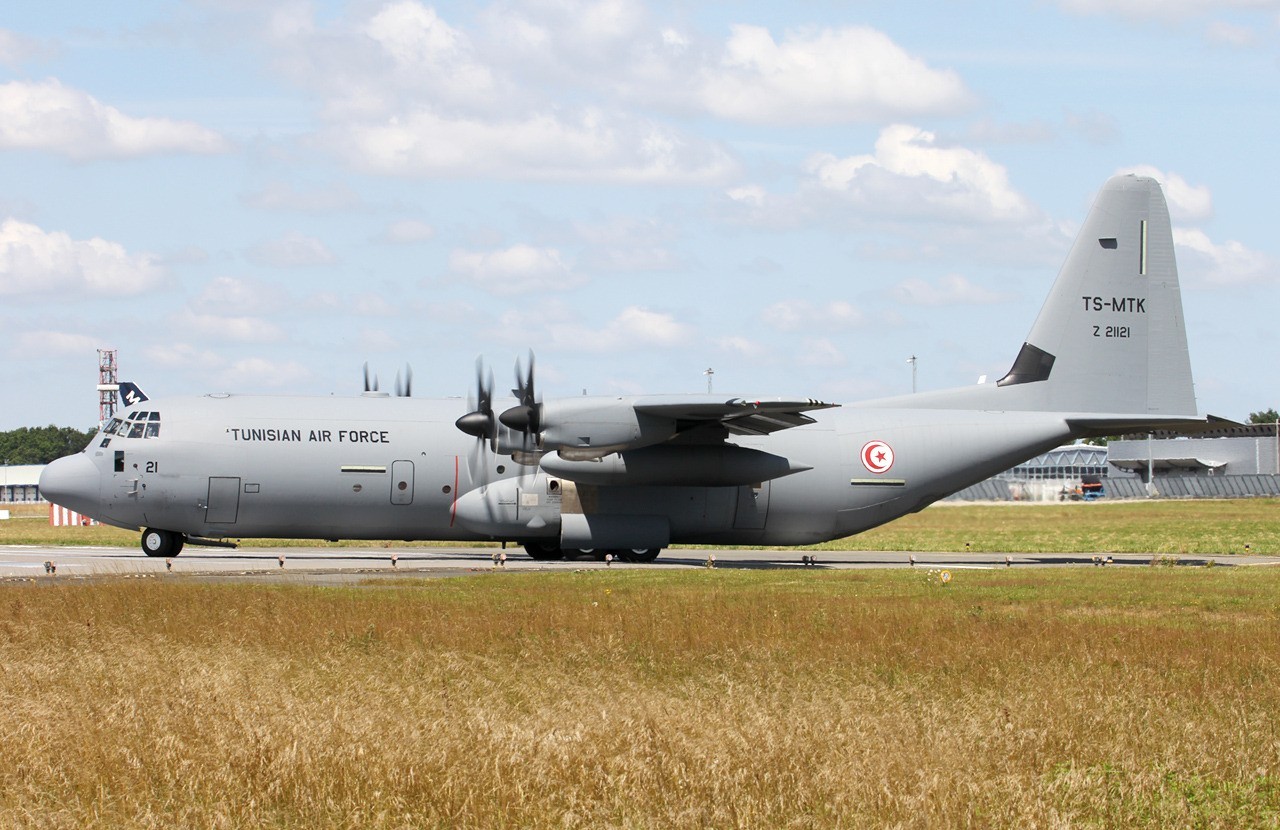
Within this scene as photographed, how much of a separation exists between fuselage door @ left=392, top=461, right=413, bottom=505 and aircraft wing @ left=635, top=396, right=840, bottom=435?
5635 millimetres

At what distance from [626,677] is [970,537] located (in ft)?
124

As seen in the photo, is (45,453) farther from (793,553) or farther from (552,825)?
(552,825)

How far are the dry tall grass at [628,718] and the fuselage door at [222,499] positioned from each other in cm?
1167

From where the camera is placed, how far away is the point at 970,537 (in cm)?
4847

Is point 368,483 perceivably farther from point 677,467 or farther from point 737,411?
point 737,411

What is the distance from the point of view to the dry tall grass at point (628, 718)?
824cm

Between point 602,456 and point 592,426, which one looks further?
point 602,456

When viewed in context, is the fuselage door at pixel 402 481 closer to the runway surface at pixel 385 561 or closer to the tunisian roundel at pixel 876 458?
the runway surface at pixel 385 561

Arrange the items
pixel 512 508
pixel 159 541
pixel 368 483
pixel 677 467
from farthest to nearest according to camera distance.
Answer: pixel 159 541, pixel 512 508, pixel 677 467, pixel 368 483

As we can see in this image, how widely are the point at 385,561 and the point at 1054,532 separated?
28160mm

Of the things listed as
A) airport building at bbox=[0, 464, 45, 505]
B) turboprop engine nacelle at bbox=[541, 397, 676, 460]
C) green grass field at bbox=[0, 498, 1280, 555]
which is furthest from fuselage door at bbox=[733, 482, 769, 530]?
airport building at bbox=[0, 464, 45, 505]

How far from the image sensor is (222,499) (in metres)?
30.7

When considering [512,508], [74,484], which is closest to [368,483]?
[512,508]

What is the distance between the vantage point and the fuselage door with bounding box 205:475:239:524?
100 ft
